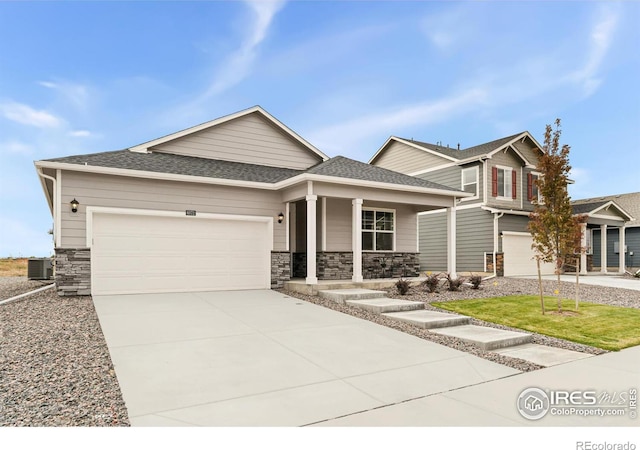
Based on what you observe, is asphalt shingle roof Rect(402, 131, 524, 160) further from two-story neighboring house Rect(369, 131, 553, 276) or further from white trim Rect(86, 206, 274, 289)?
white trim Rect(86, 206, 274, 289)

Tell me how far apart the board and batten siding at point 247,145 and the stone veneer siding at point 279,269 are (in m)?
3.82

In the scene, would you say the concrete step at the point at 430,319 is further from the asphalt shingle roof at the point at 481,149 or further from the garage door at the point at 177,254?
the asphalt shingle roof at the point at 481,149

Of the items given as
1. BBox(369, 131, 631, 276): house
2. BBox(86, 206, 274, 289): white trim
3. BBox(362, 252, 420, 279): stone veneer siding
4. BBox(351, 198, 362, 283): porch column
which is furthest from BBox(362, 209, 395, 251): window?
BBox(369, 131, 631, 276): house

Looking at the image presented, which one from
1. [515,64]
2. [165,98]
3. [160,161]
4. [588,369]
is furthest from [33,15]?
[515,64]

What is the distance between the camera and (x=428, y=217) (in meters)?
19.8

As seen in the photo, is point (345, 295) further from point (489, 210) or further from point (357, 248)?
point (489, 210)

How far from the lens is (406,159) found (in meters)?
21.2

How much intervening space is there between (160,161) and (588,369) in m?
11.0

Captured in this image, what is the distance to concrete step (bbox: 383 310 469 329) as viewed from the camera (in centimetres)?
695

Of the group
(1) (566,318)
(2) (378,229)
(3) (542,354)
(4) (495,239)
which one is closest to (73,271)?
(2) (378,229)

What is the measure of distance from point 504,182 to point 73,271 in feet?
56.3

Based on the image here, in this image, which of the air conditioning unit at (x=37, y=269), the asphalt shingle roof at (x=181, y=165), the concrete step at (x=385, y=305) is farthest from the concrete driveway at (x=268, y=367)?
the air conditioning unit at (x=37, y=269)

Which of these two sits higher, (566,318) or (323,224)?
(323,224)

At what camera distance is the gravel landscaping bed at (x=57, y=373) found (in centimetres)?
326
